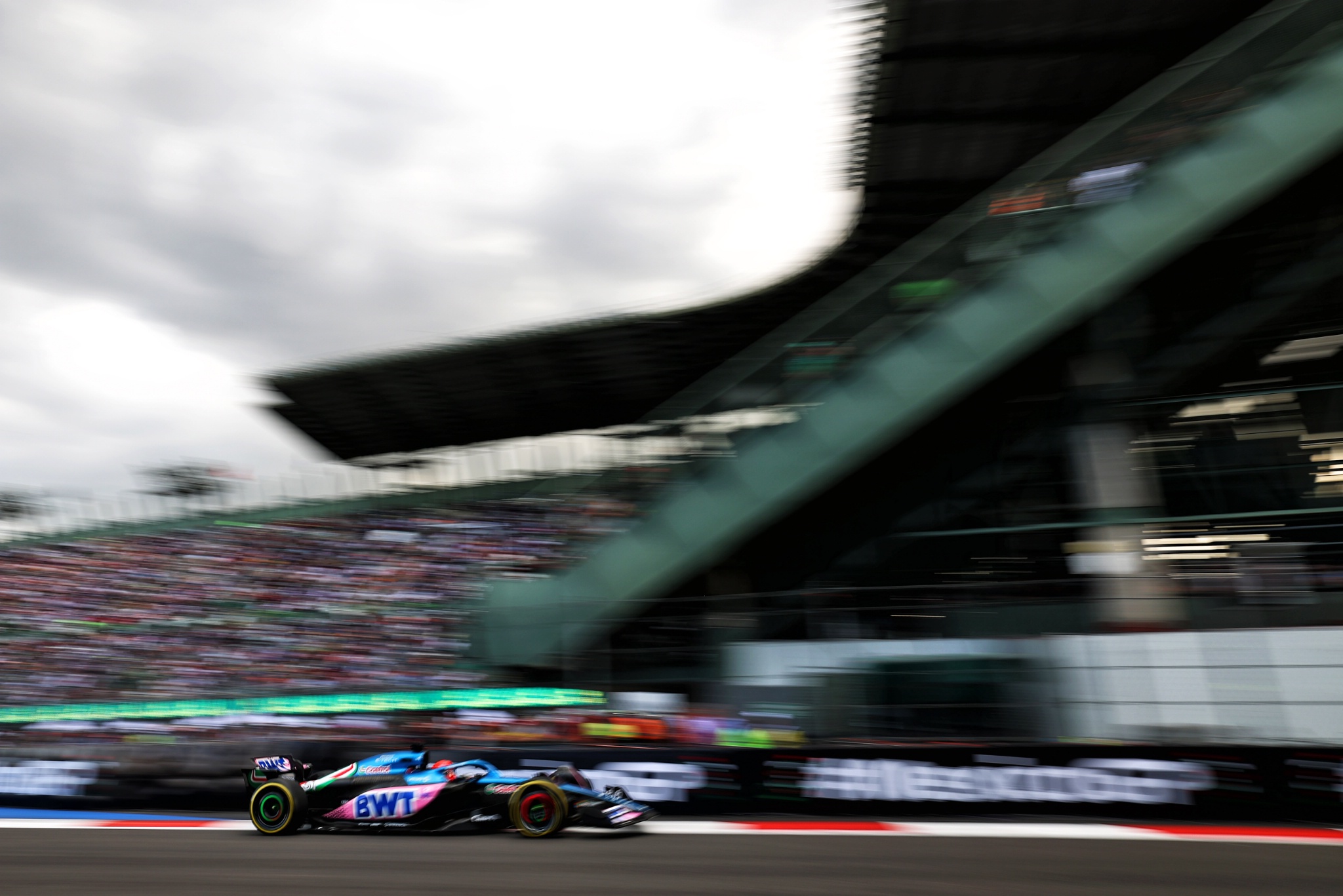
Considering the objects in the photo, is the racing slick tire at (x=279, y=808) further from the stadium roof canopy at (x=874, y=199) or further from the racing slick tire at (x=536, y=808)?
the stadium roof canopy at (x=874, y=199)

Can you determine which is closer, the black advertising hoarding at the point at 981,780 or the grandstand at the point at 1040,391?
the black advertising hoarding at the point at 981,780

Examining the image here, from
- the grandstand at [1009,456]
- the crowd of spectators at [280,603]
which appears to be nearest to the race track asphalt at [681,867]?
the grandstand at [1009,456]

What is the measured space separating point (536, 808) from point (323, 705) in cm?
599

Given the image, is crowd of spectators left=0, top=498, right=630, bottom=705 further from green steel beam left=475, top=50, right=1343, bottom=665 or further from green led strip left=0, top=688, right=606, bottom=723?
green steel beam left=475, top=50, right=1343, bottom=665

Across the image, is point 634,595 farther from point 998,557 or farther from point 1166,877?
point 1166,877

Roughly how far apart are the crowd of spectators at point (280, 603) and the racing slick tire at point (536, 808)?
480 centimetres

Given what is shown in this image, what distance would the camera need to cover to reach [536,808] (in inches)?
310

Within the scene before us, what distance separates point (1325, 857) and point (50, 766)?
12268 mm

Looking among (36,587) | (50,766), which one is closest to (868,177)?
(50,766)

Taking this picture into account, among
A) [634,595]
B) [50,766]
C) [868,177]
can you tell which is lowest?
[50,766]

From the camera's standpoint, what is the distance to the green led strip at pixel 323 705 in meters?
11.0

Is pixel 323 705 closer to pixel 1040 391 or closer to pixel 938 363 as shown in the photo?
pixel 938 363

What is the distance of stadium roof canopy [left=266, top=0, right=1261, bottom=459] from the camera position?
12.9 metres

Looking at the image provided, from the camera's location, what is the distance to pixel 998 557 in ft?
45.2
